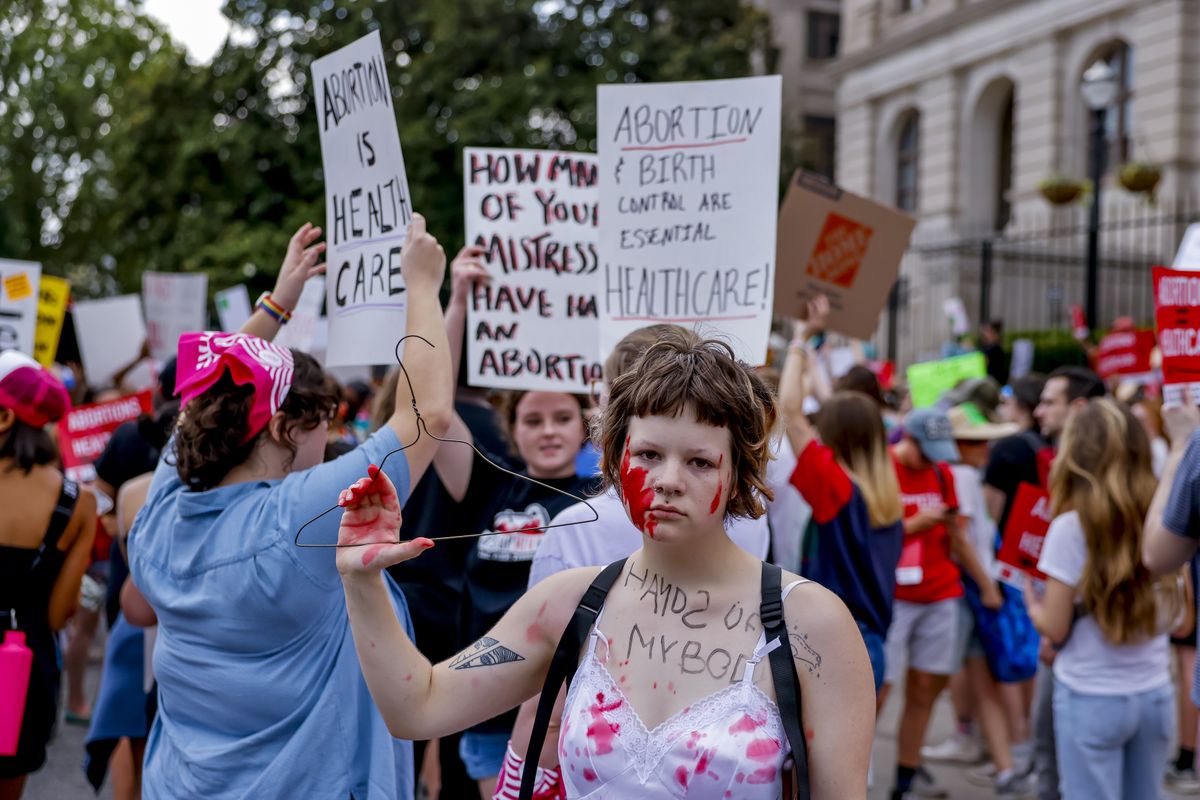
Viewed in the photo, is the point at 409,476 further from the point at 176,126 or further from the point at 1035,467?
the point at 176,126

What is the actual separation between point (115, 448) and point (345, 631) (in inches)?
140

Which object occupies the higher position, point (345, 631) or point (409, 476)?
point (409, 476)

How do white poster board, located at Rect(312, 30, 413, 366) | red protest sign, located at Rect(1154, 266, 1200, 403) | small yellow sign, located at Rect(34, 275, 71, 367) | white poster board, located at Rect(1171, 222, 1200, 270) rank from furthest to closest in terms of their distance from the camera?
small yellow sign, located at Rect(34, 275, 71, 367) → white poster board, located at Rect(1171, 222, 1200, 270) → red protest sign, located at Rect(1154, 266, 1200, 403) → white poster board, located at Rect(312, 30, 413, 366)

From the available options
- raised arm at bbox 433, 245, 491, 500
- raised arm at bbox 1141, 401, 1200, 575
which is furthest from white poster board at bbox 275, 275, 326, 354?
raised arm at bbox 1141, 401, 1200, 575

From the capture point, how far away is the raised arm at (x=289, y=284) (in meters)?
3.49

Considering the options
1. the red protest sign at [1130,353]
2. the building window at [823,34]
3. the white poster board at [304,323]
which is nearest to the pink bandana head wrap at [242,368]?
the white poster board at [304,323]

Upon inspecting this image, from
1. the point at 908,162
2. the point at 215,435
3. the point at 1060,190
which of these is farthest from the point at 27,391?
the point at 908,162

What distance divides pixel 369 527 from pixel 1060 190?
2107 centimetres

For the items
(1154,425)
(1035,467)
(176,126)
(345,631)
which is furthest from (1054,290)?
(345,631)

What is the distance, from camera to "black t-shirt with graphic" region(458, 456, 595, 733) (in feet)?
13.2

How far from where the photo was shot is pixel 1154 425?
299 inches

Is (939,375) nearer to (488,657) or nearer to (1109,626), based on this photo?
(1109,626)

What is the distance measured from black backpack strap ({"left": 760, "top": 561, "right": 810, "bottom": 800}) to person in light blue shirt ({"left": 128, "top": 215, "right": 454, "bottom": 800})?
908 mm

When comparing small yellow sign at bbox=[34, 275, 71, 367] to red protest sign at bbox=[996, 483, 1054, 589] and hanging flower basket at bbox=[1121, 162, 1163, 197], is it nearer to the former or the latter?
red protest sign at bbox=[996, 483, 1054, 589]
